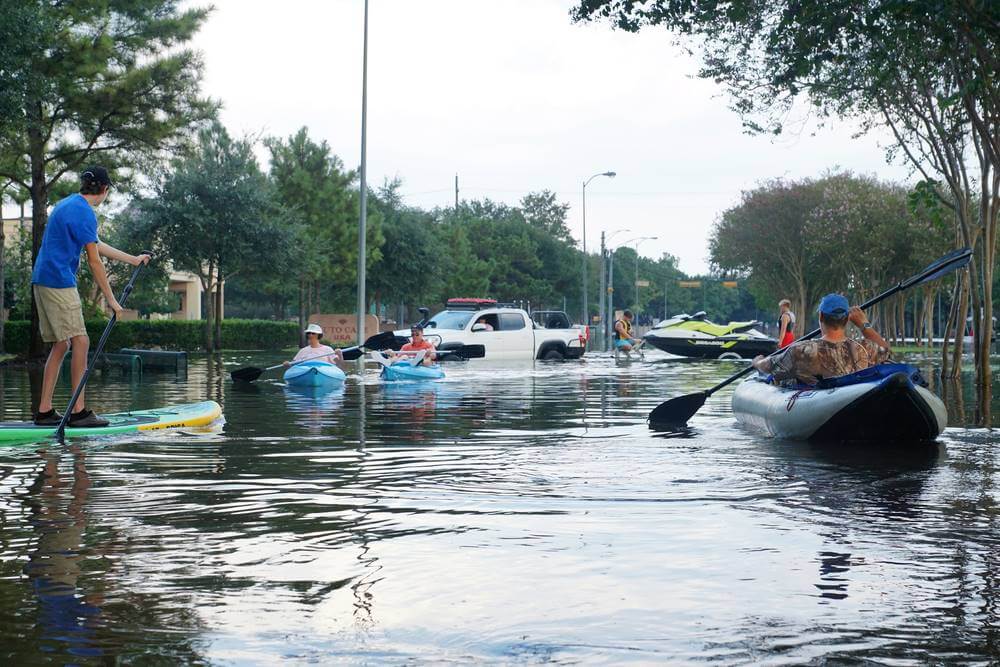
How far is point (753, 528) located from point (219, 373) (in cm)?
2264

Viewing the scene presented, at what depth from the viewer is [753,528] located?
6773 mm

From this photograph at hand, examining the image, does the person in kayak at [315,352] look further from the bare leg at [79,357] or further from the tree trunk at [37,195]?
the tree trunk at [37,195]

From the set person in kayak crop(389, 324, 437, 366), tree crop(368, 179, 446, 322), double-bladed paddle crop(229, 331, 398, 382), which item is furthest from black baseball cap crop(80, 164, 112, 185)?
tree crop(368, 179, 446, 322)

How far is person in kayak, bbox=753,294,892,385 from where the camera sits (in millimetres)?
11766

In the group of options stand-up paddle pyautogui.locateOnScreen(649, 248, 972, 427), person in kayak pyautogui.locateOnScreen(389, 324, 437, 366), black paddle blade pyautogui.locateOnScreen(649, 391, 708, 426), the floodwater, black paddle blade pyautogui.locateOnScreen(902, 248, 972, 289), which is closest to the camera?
the floodwater

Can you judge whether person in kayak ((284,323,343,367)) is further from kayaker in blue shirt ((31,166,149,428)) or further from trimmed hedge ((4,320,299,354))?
trimmed hedge ((4,320,299,354))

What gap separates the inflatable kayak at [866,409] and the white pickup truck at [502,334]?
20.9 m

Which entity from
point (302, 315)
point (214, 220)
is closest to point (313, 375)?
point (214, 220)

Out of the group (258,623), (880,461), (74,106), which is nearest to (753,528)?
(258,623)

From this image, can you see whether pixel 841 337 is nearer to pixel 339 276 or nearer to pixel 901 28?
pixel 901 28

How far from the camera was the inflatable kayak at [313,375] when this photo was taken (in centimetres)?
2159

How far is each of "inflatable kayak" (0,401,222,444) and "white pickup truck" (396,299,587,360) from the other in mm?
19190

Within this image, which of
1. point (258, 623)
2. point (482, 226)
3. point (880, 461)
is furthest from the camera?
point (482, 226)

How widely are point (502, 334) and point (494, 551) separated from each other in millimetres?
29517
